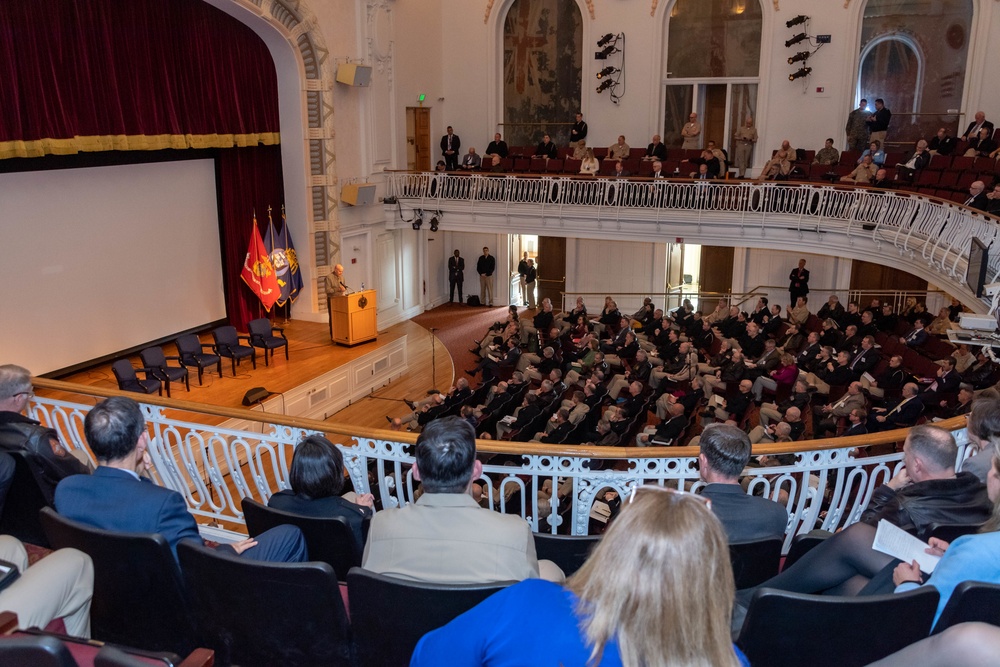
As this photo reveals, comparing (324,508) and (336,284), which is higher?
(324,508)

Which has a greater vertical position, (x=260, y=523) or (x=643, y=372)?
(x=260, y=523)

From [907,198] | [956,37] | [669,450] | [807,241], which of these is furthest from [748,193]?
[669,450]

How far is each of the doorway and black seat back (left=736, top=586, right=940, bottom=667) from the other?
17.0 m

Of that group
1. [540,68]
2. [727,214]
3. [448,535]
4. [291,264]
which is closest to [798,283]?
[727,214]

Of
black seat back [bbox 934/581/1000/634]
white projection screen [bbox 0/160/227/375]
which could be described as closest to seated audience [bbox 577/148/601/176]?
white projection screen [bbox 0/160/227/375]

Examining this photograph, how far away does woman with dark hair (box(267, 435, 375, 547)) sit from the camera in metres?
3.10

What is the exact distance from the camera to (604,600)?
1506 millimetres

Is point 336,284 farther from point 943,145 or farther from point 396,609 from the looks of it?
point 396,609

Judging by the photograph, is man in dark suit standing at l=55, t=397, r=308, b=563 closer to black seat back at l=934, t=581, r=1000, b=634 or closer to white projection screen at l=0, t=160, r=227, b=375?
black seat back at l=934, t=581, r=1000, b=634

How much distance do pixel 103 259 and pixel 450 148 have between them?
8.43m

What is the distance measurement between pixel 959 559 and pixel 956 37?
16.2m

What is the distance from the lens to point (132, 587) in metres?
2.75

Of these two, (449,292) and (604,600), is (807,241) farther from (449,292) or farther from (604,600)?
(604,600)

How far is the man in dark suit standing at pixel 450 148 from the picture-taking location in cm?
1795
